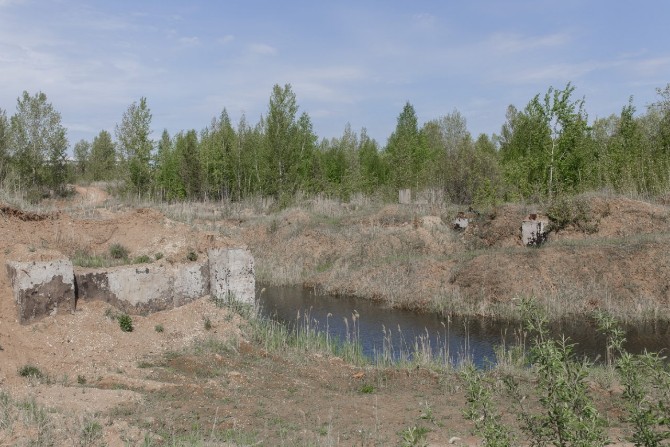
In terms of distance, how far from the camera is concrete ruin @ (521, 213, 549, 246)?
2517 cm

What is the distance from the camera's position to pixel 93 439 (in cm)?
691

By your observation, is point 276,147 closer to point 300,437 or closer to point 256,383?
point 256,383

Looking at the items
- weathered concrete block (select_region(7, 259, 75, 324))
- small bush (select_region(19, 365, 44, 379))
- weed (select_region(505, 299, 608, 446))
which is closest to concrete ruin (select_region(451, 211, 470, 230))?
weathered concrete block (select_region(7, 259, 75, 324))

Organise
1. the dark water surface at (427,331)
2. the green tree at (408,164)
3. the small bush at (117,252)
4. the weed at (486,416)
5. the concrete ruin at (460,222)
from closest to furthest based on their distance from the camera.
A: the weed at (486,416), the small bush at (117,252), the dark water surface at (427,331), the concrete ruin at (460,222), the green tree at (408,164)

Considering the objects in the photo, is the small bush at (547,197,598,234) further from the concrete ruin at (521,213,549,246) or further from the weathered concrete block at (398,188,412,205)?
the weathered concrete block at (398,188,412,205)

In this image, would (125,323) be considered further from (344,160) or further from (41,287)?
A: (344,160)

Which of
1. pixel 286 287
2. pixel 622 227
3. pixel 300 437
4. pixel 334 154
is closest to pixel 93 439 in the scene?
pixel 300 437

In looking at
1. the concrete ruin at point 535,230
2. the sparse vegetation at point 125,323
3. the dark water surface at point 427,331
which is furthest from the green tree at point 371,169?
the sparse vegetation at point 125,323

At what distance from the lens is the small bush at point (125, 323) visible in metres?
12.4

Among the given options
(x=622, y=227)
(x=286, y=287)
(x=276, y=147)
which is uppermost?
(x=276, y=147)

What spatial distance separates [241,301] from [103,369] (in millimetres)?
4450

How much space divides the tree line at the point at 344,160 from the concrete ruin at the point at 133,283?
707 inches

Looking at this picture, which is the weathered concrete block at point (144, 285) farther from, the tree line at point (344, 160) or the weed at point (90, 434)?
the tree line at point (344, 160)

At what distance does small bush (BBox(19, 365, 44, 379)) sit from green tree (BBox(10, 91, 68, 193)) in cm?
3385
